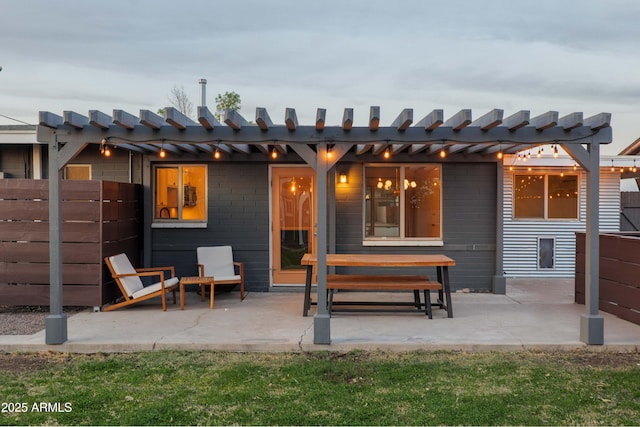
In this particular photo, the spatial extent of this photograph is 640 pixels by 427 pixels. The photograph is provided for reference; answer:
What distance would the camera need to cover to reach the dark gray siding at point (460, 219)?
26.3 ft

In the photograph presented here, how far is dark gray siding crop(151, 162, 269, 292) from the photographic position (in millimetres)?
8070

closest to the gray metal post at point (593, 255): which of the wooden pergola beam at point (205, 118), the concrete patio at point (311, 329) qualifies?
the concrete patio at point (311, 329)

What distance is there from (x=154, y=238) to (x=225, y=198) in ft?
4.35

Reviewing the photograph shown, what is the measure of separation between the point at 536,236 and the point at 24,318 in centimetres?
891

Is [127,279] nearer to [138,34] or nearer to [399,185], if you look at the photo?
[399,185]

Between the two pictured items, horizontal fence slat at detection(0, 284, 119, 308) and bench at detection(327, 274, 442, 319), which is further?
horizontal fence slat at detection(0, 284, 119, 308)

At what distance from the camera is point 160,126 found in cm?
509

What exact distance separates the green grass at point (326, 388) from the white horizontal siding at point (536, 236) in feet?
17.0

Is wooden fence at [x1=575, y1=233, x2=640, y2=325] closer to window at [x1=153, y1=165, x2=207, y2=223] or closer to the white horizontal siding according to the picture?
the white horizontal siding

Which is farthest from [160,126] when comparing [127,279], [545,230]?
[545,230]

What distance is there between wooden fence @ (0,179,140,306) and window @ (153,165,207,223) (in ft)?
5.27

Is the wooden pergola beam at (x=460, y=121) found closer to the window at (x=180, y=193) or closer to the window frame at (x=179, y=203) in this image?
the window frame at (x=179, y=203)

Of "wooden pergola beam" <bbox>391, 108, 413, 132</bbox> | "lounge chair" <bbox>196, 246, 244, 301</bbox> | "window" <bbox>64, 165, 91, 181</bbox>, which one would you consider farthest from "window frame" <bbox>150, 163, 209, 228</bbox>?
"wooden pergola beam" <bbox>391, 108, 413, 132</bbox>

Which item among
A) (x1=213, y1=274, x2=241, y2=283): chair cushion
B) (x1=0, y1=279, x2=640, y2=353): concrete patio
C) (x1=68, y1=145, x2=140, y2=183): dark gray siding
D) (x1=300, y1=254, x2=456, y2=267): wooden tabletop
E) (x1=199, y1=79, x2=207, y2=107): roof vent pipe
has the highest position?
(x1=199, y1=79, x2=207, y2=107): roof vent pipe
